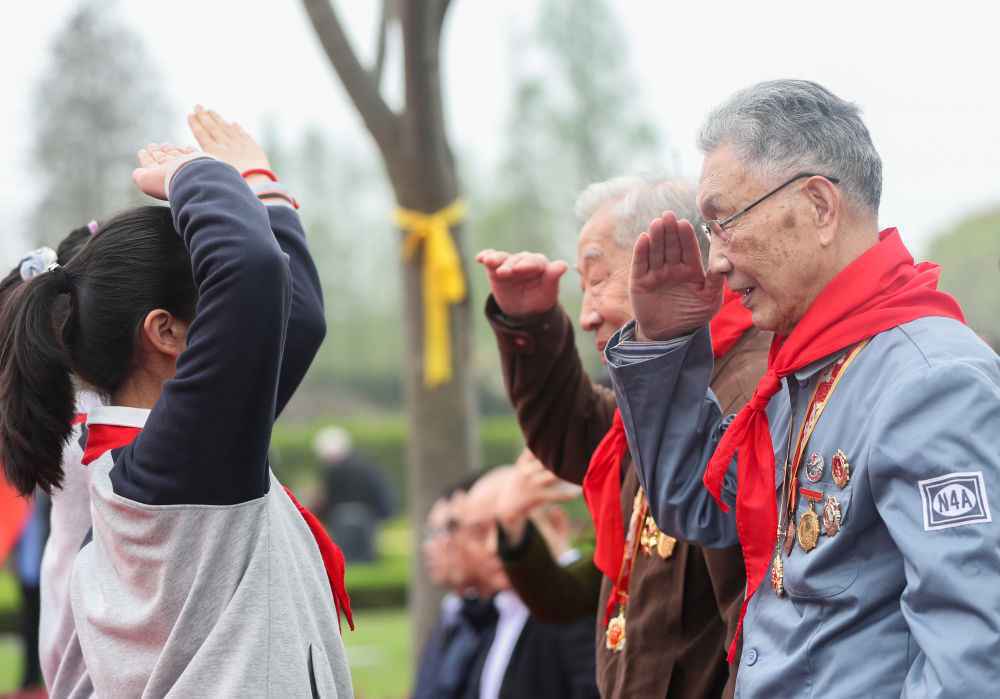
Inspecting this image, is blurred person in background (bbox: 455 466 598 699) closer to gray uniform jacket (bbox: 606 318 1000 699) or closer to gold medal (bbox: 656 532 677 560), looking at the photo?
gold medal (bbox: 656 532 677 560)

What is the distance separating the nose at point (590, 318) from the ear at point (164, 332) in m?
1.03

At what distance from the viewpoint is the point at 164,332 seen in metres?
2.49

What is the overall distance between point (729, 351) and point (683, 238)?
2.03 ft

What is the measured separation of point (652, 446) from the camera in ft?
8.60

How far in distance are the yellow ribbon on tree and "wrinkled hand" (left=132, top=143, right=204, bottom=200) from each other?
11.4ft

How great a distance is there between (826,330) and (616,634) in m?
1.09

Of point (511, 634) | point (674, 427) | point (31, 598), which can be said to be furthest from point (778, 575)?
point (31, 598)

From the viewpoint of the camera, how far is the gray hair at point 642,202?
312cm

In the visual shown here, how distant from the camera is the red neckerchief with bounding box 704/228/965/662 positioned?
2.20 meters

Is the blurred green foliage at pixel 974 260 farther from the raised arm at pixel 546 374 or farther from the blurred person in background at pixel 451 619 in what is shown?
the raised arm at pixel 546 374

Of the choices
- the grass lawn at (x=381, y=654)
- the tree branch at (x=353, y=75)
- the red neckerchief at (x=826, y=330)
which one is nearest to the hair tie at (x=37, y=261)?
the red neckerchief at (x=826, y=330)

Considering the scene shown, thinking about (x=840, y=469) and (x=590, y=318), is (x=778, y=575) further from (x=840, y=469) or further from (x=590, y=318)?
(x=590, y=318)

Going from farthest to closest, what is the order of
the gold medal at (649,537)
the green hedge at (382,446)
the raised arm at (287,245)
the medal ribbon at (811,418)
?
1. the green hedge at (382,446)
2. the gold medal at (649,537)
3. the raised arm at (287,245)
4. the medal ribbon at (811,418)

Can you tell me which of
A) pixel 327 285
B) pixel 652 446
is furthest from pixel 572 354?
pixel 327 285
